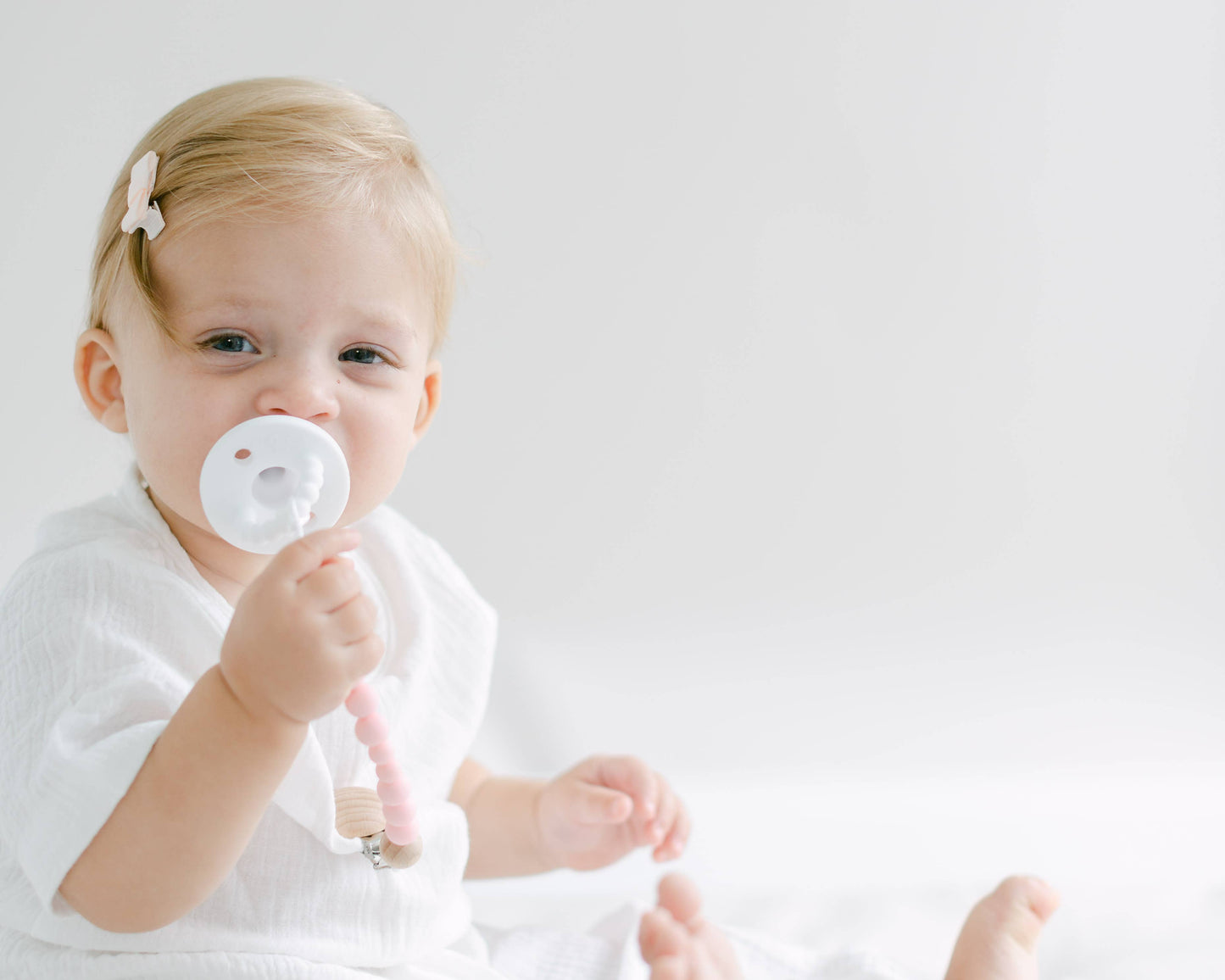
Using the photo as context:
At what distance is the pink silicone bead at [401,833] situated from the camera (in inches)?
33.9

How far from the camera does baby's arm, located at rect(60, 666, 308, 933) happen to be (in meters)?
0.77

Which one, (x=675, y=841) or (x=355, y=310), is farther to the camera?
(x=675, y=841)

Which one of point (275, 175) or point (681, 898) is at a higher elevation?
point (275, 175)

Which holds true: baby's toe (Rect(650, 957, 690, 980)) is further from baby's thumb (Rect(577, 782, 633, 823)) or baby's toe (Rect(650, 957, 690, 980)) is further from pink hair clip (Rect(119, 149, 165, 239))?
pink hair clip (Rect(119, 149, 165, 239))

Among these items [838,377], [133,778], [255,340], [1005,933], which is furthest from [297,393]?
[838,377]

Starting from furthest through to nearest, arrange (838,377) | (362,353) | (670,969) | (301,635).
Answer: (838,377), (670,969), (362,353), (301,635)

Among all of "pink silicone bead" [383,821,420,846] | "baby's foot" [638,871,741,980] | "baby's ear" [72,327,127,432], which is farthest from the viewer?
"baby's foot" [638,871,741,980]

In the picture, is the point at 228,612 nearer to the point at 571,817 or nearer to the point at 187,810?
the point at 187,810

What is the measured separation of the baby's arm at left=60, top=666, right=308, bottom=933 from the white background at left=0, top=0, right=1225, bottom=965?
3.01 feet

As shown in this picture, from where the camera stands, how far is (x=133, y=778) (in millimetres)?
783

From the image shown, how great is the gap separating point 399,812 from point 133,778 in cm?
16

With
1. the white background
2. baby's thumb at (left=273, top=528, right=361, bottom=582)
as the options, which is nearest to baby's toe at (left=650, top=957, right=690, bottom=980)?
baby's thumb at (left=273, top=528, right=361, bottom=582)

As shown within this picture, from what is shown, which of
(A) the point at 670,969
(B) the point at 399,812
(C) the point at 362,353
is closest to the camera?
(B) the point at 399,812

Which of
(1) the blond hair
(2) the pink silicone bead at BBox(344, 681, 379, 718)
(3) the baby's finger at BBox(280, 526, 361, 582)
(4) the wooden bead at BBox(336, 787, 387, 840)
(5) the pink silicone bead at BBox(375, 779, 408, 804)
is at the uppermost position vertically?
(1) the blond hair
